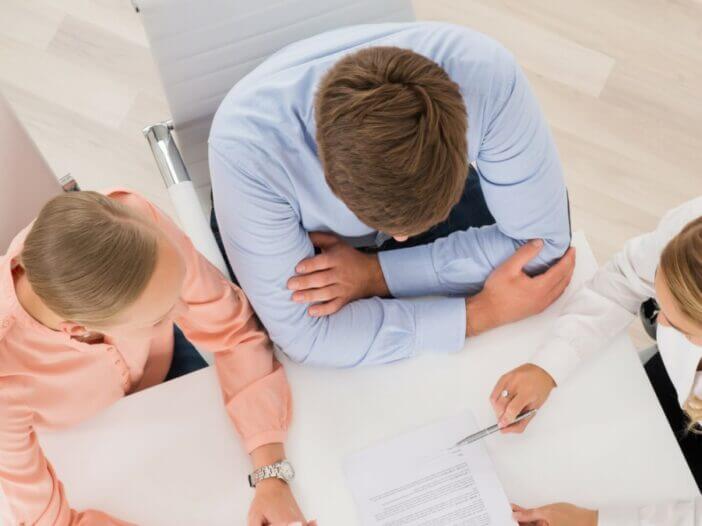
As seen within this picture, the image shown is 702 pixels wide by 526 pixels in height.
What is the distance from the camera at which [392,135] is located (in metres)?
0.83

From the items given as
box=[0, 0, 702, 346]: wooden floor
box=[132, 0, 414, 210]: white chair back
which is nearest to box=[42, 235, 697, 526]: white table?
box=[132, 0, 414, 210]: white chair back

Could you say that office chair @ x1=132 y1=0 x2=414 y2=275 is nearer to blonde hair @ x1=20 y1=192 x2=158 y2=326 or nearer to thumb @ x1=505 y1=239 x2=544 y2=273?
blonde hair @ x1=20 y1=192 x2=158 y2=326

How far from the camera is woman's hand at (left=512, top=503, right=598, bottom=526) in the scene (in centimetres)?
104

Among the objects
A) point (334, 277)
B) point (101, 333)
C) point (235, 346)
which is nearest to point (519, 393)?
point (334, 277)

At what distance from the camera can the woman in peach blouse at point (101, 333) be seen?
2.87 ft

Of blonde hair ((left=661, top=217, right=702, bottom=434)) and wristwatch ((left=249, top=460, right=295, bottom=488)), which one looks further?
wristwatch ((left=249, top=460, right=295, bottom=488))

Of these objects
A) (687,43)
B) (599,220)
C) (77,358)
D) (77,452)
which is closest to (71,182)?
(77,358)

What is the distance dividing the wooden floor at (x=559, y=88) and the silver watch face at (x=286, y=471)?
118cm

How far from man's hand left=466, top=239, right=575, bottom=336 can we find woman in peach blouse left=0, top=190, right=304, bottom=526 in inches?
13.5

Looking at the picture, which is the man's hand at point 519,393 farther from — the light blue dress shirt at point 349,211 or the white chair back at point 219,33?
the white chair back at point 219,33

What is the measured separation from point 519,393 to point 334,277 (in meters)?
0.35

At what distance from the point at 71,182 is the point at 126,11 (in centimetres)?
106

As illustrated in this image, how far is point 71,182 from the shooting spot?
1407mm

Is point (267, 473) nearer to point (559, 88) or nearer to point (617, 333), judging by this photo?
point (617, 333)
